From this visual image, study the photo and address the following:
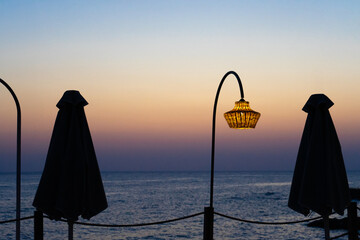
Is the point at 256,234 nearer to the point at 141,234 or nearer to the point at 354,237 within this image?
the point at 141,234

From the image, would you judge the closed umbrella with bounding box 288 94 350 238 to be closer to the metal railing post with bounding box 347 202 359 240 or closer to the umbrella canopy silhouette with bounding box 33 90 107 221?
the metal railing post with bounding box 347 202 359 240

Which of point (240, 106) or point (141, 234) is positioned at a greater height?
point (240, 106)

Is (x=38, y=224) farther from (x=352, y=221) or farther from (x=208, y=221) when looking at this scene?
(x=352, y=221)

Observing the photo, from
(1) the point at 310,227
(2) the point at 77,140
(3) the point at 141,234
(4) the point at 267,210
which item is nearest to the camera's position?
(2) the point at 77,140

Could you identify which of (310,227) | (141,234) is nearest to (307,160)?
(141,234)

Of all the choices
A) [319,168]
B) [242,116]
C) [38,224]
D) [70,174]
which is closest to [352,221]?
[319,168]

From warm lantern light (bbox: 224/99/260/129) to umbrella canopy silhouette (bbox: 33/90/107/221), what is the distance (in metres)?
2.67

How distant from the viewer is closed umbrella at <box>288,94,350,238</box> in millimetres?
6008

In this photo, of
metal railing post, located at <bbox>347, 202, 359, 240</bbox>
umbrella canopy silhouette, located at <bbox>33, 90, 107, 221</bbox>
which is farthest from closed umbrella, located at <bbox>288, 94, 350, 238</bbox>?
umbrella canopy silhouette, located at <bbox>33, 90, 107, 221</bbox>

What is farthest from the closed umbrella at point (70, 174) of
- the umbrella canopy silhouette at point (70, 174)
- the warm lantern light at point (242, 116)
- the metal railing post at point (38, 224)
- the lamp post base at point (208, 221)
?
the warm lantern light at point (242, 116)

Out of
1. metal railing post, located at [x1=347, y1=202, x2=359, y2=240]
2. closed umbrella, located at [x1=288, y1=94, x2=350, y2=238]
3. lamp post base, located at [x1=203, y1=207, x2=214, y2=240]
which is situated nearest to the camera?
closed umbrella, located at [x1=288, y1=94, x2=350, y2=238]

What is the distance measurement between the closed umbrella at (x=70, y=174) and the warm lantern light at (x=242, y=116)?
2.67 metres

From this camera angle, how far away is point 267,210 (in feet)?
185

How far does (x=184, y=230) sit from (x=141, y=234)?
4.03 meters
